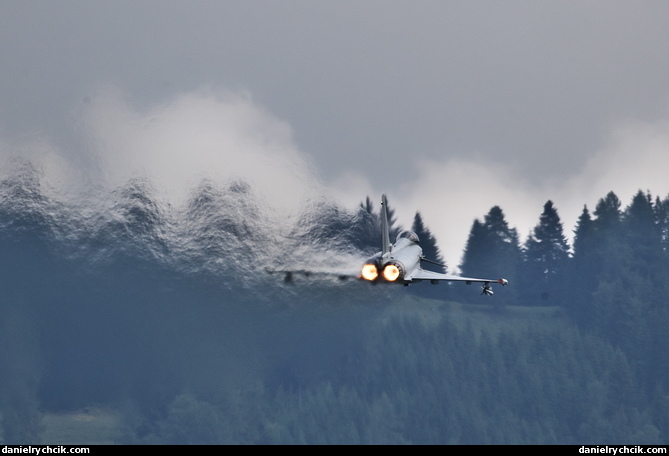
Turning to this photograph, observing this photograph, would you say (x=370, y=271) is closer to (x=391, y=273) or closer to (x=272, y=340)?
(x=391, y=273)

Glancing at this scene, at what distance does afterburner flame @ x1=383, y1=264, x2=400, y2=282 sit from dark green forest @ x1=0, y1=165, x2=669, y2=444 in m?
13.3

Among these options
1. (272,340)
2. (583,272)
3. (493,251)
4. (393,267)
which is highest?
(493,251)

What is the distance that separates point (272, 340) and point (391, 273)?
26.3 m

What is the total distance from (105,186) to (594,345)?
57.7 metres

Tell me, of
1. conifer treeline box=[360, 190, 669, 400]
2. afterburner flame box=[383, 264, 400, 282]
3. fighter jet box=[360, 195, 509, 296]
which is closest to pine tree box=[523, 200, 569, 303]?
conifer treeline box=[360, 190, 669, 400]

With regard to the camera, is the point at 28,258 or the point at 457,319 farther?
the point at 457,319

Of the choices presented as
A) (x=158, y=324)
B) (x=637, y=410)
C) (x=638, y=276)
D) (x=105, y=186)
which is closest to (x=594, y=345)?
(x=637, y=410)

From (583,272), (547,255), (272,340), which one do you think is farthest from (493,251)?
(272,340)

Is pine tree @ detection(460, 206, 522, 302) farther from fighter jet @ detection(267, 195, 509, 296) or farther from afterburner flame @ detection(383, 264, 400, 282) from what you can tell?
afterburner flame @ detection(383, 264, 400, 282)

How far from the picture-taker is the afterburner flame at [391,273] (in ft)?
195

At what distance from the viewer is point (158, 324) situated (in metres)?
79.9

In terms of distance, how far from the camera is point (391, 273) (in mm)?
59406

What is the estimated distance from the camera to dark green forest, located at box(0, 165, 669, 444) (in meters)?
74.9
